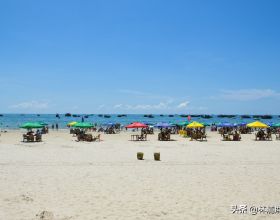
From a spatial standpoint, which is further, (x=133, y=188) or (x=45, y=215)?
(x=133, y=188)

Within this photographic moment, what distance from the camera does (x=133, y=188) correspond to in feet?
33.9

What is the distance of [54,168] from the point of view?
547 inches

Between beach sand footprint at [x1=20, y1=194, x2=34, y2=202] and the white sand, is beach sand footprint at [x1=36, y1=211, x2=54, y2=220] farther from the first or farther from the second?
beach sand footprint at [x1=20, y1=194, x2=34, y2=202]

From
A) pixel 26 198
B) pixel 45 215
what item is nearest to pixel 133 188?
pixel 26 198

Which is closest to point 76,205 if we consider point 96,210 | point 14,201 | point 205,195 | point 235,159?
point 96,210

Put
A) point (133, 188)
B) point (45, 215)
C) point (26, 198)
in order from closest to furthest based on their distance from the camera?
point (45, 215) → point (26, 198) → point (133, 188)

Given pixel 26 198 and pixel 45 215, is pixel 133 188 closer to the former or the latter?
pixel 26 198

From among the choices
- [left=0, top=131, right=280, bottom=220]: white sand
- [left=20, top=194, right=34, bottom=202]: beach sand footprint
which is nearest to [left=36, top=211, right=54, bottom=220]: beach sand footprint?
[left=0, top=131, right=280, bottom=220]: white sand

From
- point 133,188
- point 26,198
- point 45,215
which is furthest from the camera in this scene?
point 133,188

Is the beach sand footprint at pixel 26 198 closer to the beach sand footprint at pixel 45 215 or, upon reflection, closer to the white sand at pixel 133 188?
the white sand at pixel 133 188

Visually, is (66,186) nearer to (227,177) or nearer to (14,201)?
(14,201)

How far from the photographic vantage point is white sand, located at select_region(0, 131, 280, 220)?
7.86 metres

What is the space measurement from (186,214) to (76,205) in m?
2.59

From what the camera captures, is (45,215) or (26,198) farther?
(26,198)
